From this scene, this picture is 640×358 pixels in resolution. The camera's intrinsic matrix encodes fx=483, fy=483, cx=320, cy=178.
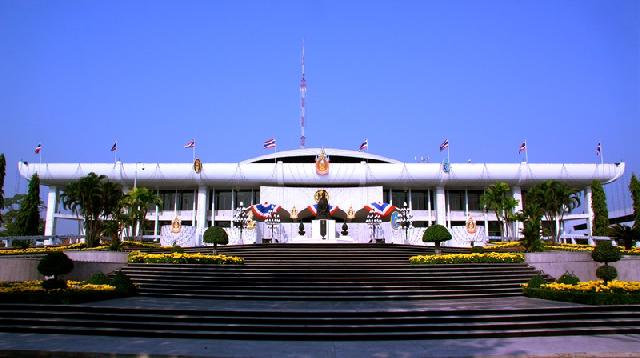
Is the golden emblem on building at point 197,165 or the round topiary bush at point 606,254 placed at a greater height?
the golden emblem on building at point 197,165

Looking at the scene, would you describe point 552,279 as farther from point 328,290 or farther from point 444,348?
point 444,348

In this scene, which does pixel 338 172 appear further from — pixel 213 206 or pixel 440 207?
pixel 213 206

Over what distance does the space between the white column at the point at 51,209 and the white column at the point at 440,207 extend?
49.3m

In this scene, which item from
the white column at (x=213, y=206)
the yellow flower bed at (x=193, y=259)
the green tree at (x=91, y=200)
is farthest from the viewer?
the white column at (x=213, y=206)

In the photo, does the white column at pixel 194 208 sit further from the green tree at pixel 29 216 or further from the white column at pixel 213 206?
the green tree at pixel 29 216

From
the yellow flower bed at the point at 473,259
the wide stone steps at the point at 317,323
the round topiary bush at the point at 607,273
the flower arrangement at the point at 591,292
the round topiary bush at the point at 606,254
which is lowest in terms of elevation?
the wide stone steps at the point at 317,323

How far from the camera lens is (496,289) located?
21141 mm

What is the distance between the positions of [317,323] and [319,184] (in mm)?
46064

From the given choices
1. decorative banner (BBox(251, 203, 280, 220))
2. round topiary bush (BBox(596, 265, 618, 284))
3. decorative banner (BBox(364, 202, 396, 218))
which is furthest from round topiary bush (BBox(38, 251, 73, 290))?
decorative banner (BBox(364, 202, 396, 218))

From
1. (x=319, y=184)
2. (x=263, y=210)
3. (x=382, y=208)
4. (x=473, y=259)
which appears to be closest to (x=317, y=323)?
(x=473, y=259)

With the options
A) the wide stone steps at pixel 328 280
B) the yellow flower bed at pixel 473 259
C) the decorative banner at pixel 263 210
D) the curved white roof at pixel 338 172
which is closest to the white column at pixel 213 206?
the curved white roof at pixel 338 172

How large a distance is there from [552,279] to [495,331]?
39.7 feet

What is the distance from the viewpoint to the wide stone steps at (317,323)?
13.4 m

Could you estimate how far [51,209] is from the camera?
205 ft
